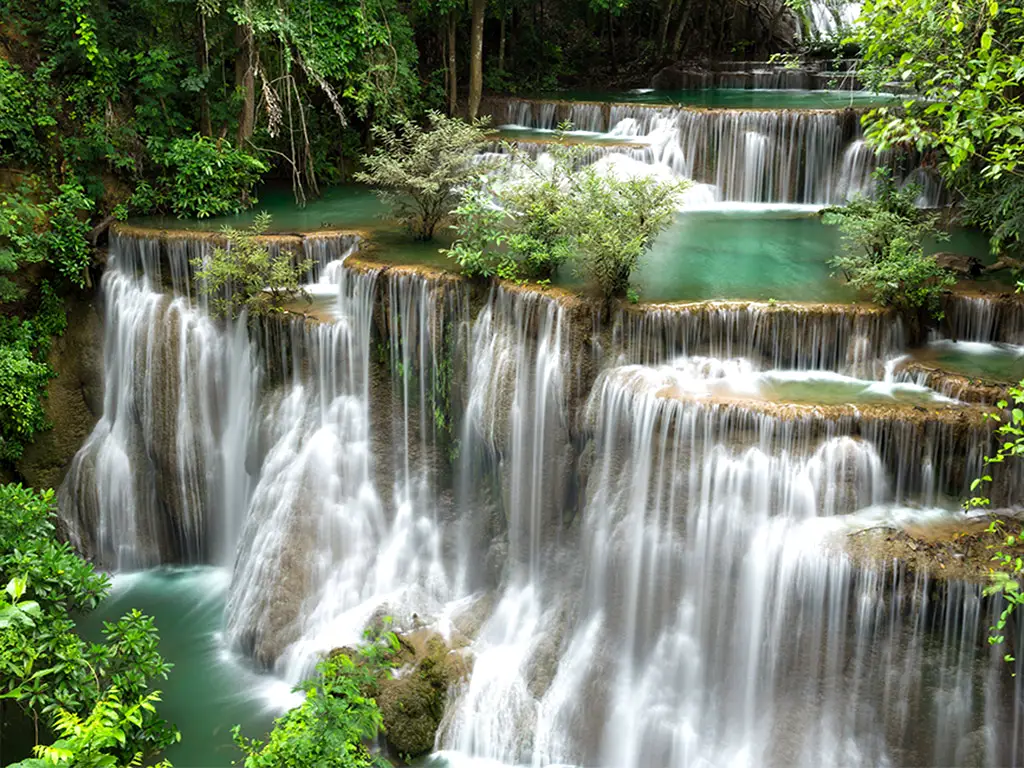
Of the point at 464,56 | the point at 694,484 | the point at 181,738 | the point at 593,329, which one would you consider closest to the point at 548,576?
the point at 694,484

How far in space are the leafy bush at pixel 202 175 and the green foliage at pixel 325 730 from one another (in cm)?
862

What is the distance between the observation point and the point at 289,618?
35.3 ft

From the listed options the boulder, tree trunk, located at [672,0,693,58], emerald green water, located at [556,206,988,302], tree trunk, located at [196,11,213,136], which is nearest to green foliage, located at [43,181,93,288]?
tree trunk, located at [196,11,213,136]

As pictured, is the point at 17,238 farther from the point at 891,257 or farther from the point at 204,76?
the point at 891,257

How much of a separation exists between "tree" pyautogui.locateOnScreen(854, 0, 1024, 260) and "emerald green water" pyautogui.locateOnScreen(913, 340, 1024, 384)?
1165mm

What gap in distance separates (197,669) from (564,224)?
6.72 m

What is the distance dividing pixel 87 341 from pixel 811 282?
10156mm

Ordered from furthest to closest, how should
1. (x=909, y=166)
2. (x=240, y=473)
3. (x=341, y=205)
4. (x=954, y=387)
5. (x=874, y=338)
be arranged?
(x=341, y=205), (x=909, y=166), (x=240, y=473), (x=874, y=338), (x=954, y=387)

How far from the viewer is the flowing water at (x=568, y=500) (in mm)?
8203

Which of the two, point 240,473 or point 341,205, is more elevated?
point 341,205

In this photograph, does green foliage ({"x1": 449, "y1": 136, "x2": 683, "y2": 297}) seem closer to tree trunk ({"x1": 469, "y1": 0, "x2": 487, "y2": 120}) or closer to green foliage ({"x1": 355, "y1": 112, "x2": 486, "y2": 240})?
green foliage ({"x1": 355, "y1": 112, "x2": 486, "y2": 240})

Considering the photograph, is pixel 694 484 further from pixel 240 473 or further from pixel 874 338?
pixel 240 473

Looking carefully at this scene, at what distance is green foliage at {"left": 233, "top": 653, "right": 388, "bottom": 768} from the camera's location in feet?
24.4

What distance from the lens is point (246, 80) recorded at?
49.0 ft
